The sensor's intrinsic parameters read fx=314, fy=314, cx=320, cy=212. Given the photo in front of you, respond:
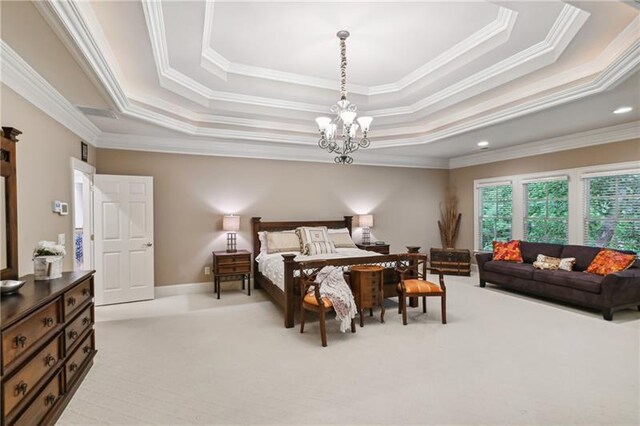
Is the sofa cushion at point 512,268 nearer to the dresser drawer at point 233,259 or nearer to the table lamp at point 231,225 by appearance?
the dresser drawer at point 233,259

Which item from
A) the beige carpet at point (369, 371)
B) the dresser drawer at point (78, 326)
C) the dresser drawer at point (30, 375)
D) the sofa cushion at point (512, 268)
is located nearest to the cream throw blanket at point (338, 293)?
the beige carpet at point (369, 371)

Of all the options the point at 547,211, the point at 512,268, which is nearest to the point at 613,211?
the point at 547,211

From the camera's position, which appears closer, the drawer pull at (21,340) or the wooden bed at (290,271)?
the drawer pull at (21,340)

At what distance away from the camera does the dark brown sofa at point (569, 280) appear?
400cm

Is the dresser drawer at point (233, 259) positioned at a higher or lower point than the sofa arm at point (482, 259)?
higher

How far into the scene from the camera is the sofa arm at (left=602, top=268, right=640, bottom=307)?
13.0ft

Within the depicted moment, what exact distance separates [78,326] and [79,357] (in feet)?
0.87

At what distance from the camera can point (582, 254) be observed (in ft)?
15.8

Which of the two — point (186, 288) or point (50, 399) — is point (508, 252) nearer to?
point (186, 288)

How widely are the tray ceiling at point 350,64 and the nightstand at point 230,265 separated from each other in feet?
6.22

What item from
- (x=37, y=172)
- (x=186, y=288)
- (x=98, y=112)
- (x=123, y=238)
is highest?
(x=98, y=112)

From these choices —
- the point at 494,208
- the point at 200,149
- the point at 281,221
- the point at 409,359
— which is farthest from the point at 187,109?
the point at 494,208

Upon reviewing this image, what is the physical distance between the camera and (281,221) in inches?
237

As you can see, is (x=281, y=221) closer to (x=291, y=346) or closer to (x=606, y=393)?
(x=291, y=346)
